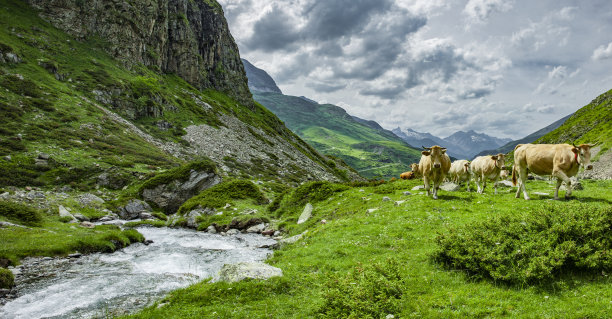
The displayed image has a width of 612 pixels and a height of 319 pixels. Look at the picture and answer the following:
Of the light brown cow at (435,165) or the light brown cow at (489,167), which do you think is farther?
the light brown cow at (489,167)

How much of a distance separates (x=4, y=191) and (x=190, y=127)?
6471 centimetres

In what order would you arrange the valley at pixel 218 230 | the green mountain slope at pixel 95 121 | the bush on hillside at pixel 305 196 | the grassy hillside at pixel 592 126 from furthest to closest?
the grassy hillside at pixel 592 126 → the green mountain slope at pixel 95 121 → the bush on hillside at pixel 305 196 → the valley at pixel 218 230

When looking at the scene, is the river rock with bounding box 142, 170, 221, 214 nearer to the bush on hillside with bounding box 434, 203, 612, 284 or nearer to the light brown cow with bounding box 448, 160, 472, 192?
the light brown cow with bounding box 448, 160, 472, 192

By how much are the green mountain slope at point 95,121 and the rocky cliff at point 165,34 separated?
11.3 feet

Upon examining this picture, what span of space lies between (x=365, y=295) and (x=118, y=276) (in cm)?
1608

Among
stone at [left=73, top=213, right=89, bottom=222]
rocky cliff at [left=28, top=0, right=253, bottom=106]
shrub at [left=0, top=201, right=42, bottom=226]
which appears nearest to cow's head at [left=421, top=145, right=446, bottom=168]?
shrub at [left=0, top=201, right=42, bottom=226]

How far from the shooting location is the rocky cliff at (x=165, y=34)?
9919 centimetres

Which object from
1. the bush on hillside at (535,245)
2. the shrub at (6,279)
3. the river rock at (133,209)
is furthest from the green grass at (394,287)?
the river rock at (133,209)

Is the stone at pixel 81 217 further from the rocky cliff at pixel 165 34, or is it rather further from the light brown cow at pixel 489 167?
the rocky cliff at pixel 165 34

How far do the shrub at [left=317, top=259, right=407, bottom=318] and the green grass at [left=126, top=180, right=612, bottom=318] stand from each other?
0.03 metres

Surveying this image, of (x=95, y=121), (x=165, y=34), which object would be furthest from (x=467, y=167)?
(x=165, y=34)

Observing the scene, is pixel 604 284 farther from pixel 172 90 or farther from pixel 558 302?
pixel 172 90

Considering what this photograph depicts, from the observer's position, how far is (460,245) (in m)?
11.5

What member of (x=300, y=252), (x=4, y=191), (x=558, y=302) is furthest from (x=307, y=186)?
(x=4, y=191)
